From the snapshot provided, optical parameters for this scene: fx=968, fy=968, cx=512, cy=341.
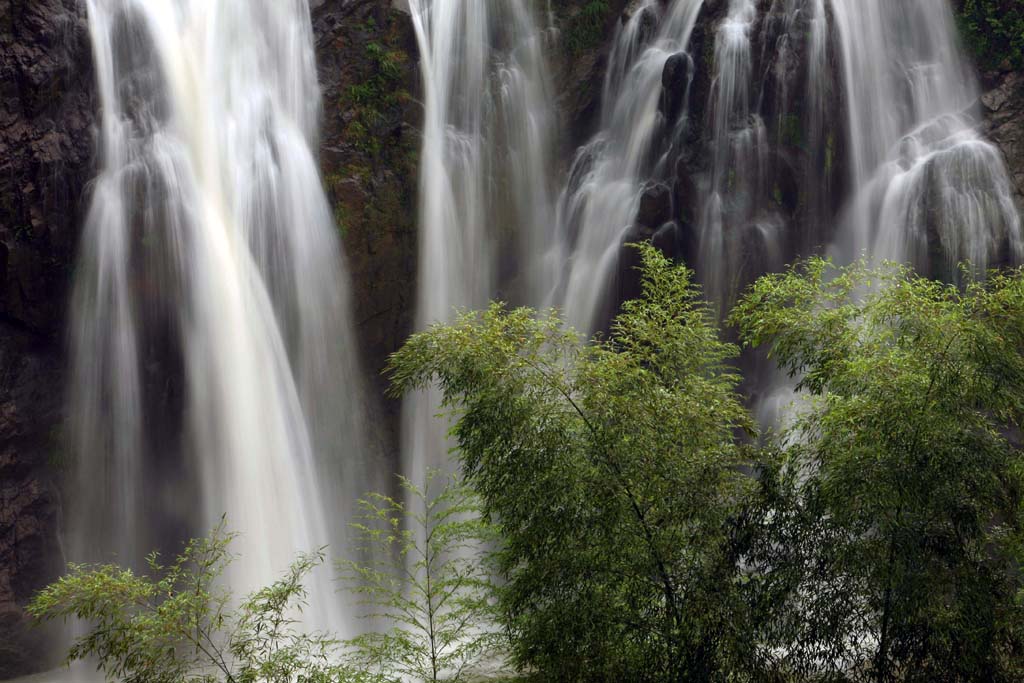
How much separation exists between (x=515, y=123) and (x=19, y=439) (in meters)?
9.25

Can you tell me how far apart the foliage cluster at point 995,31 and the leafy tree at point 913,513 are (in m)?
10.6

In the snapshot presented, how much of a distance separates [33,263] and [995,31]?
14.9m

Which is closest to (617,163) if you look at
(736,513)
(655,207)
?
(655,207)

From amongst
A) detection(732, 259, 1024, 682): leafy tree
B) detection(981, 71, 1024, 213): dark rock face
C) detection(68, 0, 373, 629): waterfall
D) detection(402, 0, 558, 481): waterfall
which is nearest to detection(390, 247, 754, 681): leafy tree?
detection(732, 259, 1024, 682): leafy tree

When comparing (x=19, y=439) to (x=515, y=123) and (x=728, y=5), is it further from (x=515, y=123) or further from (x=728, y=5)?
(x=728, y=5)

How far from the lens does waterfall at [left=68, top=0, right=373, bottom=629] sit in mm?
12516

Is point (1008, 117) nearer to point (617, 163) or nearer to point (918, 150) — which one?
point (918, 150)

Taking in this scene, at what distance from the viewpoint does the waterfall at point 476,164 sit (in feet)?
50.7

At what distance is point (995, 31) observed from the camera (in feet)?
51.3

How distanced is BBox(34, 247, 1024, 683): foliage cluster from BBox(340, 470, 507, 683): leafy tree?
3.10 ft

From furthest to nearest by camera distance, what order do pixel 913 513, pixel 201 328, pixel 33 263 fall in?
1. pixel 201 328
2. pixel 33 263
3. pixel 913 513

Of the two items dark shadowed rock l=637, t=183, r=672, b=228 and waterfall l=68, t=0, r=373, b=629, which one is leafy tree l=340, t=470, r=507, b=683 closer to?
waterfall l=68, t=0, r=373, b=629

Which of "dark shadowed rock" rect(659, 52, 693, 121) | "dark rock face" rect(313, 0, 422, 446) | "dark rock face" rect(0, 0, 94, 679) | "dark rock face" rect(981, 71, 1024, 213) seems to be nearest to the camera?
"dark rock face" rect(0, 0, 94, 679)

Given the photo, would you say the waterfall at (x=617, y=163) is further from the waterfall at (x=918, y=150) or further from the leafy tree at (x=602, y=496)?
the leafy tree at (x=602, y=496)
